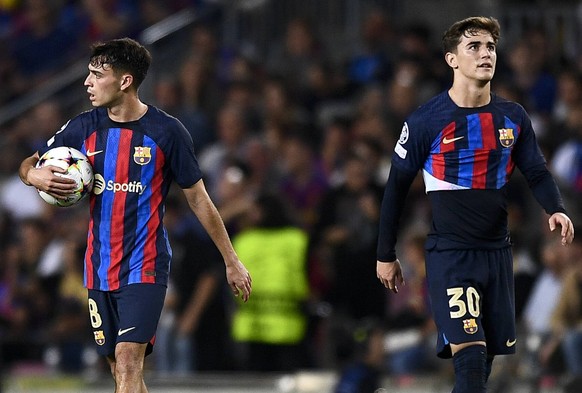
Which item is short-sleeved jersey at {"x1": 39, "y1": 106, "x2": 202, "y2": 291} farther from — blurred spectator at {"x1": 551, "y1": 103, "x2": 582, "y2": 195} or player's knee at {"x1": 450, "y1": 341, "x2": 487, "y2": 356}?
blurred spectator at {"x1": 551, "y1": 103, "x2": 582, "y2": 195}

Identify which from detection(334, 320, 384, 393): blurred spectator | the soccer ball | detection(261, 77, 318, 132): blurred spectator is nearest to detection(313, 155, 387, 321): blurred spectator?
detection(334, 320, 384, 393): blurred spectator

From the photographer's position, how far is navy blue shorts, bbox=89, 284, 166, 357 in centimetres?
805

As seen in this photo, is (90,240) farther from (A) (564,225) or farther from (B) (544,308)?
(B) (544,308)

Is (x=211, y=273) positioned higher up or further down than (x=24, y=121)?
further down

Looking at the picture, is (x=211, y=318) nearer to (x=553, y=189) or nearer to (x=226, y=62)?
(x=226, y=62)

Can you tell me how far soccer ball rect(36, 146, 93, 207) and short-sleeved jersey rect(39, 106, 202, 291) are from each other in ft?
0.27

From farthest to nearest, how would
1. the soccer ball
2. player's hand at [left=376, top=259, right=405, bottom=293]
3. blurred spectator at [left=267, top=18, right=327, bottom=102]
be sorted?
1. blurred spectator at [left=267, top=18, right=327, bottom=102]
2. player's hand at [left=376, top=259, right=405, bottom=293]
3. the soccer ball

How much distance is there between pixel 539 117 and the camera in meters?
13.5

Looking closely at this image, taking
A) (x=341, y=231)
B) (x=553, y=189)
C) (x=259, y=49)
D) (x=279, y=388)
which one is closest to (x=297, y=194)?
(x=341, y=231)

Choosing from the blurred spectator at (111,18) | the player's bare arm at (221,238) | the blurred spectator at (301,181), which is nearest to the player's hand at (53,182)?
the player's bare arm at (221,238)

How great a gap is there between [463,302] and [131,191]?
2.04 m

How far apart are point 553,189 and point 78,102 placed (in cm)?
936

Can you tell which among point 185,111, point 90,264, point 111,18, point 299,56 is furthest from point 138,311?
point 111,18

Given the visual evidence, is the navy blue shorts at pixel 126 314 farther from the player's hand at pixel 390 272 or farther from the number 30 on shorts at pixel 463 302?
the number 30 on shorts at pixel 463 302
